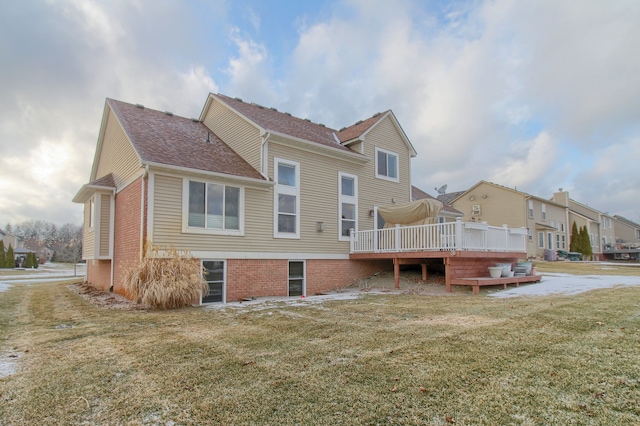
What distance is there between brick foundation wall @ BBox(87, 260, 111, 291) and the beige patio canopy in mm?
→ 10826

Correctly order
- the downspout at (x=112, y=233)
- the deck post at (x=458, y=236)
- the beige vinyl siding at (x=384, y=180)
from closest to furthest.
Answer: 1. the deck post at (x=458, y=236)
2. the downspout at (x=112, y=233)
3. the beige vinyl siding at (x=384, y=180)

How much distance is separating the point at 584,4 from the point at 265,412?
1527cm

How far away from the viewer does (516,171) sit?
38.1m

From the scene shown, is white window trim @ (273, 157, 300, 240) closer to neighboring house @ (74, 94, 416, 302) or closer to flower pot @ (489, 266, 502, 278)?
neighboring house @ (74, 94, 416, 302)

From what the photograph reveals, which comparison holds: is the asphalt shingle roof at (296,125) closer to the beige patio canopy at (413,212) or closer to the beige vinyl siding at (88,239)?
the beige patio canopy at (413,212)

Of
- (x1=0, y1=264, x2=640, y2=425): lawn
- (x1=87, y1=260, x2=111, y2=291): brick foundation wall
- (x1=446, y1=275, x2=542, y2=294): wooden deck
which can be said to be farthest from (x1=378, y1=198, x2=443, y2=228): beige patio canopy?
(x1=87, y1=260, x2=111, y2=291): brick foundation wall

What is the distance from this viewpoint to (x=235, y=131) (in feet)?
46.0

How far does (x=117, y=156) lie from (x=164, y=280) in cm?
711

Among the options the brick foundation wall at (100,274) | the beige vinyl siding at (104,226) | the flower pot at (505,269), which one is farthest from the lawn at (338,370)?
the brick foundation wall at (100,274)

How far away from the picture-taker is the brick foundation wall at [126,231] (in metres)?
10.9

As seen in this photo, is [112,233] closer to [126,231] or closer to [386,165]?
[126,231]

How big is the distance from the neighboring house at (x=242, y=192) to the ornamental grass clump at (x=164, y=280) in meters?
0.73

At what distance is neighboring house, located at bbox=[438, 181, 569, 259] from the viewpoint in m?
31.3

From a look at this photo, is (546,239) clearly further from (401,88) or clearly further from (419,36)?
(419,36)
